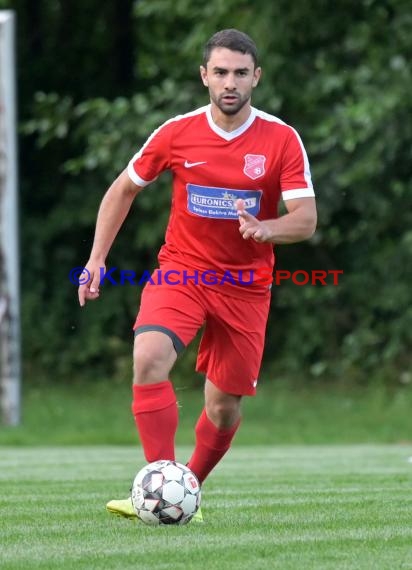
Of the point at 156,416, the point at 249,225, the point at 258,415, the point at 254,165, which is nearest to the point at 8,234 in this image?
the point at 258,415

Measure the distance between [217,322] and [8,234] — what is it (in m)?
10.1

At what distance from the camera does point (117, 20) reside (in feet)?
84.4

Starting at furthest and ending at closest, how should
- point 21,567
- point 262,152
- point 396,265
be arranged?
point 396,265, point 262,152, point 21,567

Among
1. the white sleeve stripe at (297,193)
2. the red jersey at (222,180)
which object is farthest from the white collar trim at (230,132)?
the white sleeve stripe at (297,193)

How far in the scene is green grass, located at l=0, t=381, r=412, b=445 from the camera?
1648cm

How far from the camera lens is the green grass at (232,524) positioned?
4.93 metres

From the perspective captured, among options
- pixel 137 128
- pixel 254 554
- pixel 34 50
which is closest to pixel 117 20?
pixel 34 50

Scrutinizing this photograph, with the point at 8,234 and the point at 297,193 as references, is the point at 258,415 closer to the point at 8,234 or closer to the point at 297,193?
the point at 8,234

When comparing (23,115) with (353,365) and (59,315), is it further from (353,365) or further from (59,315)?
(353,365)

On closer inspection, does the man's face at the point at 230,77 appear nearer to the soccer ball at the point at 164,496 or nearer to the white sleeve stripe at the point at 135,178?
the white sleeve stripe at the point at 135,178

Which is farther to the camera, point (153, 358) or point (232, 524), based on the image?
point (153, 358)

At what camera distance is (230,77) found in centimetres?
647

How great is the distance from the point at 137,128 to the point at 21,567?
47.7 feet

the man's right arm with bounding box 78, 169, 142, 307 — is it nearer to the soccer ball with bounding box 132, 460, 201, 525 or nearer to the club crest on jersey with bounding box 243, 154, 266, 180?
the club crest on jersey with bounding box 243, 154, 266, 180
